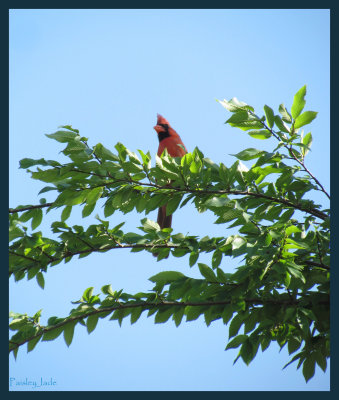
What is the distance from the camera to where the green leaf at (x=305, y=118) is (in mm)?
2160

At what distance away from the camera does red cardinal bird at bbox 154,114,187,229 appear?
16.0ft

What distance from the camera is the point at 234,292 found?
2174 mm

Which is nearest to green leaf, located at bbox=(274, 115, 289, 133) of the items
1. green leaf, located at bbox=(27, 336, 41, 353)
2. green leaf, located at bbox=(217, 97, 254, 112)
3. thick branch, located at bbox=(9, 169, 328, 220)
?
green leaf, located at bbox=(217, 97, 254, 112)

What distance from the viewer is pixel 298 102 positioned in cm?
216

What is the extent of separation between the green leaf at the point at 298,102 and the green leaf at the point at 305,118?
0.02 metres

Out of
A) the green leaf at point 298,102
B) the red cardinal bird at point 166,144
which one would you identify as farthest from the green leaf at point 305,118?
the red cardinal bird at point 166,144

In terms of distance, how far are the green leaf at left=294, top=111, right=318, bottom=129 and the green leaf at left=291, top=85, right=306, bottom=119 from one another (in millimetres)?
21

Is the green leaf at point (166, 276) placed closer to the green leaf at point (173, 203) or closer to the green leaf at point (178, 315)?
the green leaf at point (178, 315)

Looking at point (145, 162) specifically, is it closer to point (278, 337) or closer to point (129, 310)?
point (129, 310)

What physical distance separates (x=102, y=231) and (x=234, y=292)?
74 centimetres

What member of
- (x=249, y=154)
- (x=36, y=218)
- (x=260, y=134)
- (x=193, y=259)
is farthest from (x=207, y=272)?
(x=36, y=218)

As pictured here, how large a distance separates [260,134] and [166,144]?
3.68 metres

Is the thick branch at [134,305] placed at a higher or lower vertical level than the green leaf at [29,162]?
lower

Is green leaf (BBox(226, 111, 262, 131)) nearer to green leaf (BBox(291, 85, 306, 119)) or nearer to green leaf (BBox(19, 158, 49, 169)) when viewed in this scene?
green leaf (BBox(291, 85, 306, 119))
